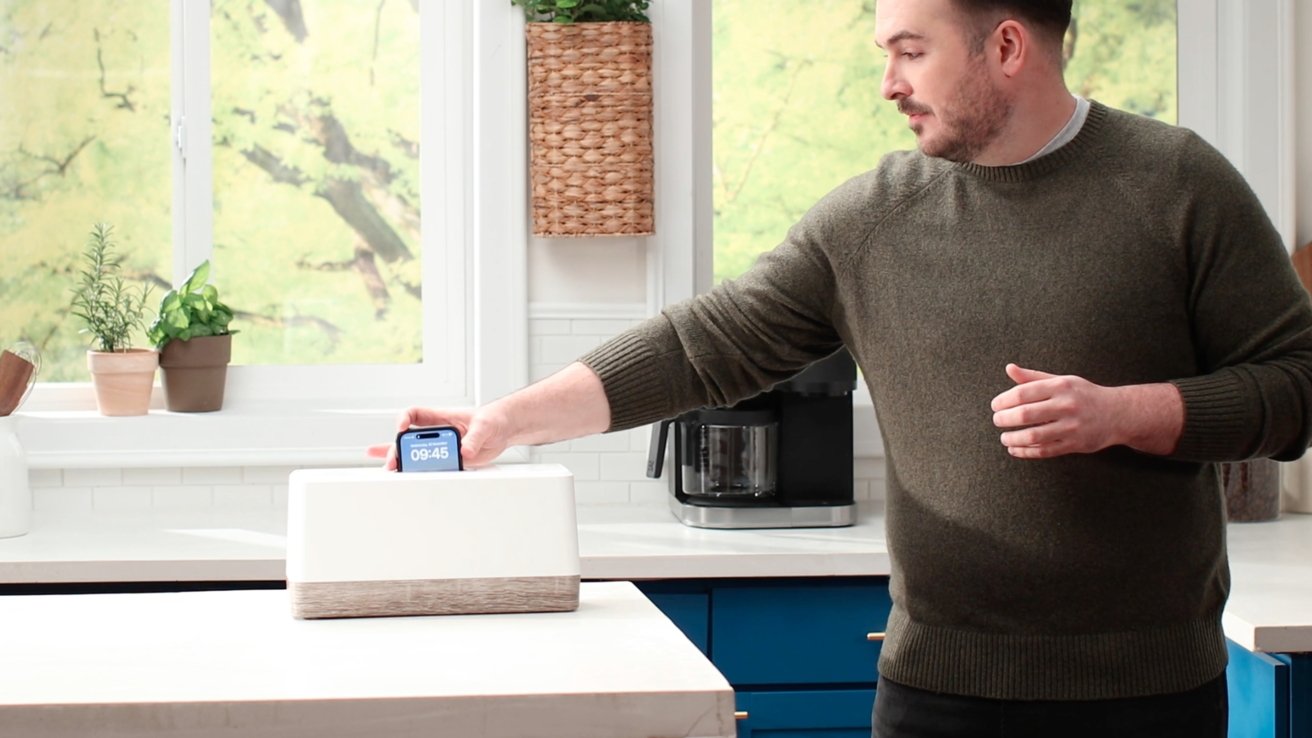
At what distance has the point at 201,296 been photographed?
10.3 ft

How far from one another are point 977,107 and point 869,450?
62.2 inches

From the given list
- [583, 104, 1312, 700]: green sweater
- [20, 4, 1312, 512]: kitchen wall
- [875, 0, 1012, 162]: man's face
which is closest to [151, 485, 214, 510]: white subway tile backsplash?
[20, 4, 1312, 512]: kitchen wall

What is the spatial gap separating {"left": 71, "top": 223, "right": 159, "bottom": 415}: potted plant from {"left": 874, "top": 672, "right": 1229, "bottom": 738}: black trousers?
6.39ft

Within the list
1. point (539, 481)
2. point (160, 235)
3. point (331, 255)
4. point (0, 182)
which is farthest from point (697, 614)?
point (0, 182)

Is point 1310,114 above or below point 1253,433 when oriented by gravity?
above

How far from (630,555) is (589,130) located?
96cm

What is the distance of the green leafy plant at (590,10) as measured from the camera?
3041 millimetres

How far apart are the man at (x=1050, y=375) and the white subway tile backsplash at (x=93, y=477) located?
159 cm

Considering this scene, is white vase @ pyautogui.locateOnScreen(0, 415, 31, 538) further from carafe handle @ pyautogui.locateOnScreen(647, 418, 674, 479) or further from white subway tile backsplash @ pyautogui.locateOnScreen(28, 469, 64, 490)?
carafe handle @ pyautogui.locateOnScreen(647, 418, 674, 479)

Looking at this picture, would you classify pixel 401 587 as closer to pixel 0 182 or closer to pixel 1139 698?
pixel 1139 698

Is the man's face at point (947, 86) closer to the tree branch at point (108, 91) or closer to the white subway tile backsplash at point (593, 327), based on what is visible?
the white subway tile backsplash at point (593, 327)

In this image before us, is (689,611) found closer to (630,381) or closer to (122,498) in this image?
(630,381)

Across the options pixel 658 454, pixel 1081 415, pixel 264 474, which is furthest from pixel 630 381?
pixel 264 474

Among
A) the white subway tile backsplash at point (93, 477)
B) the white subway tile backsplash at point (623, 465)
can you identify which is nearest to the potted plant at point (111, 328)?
the white subway tile backsplash at point (93, 477)
